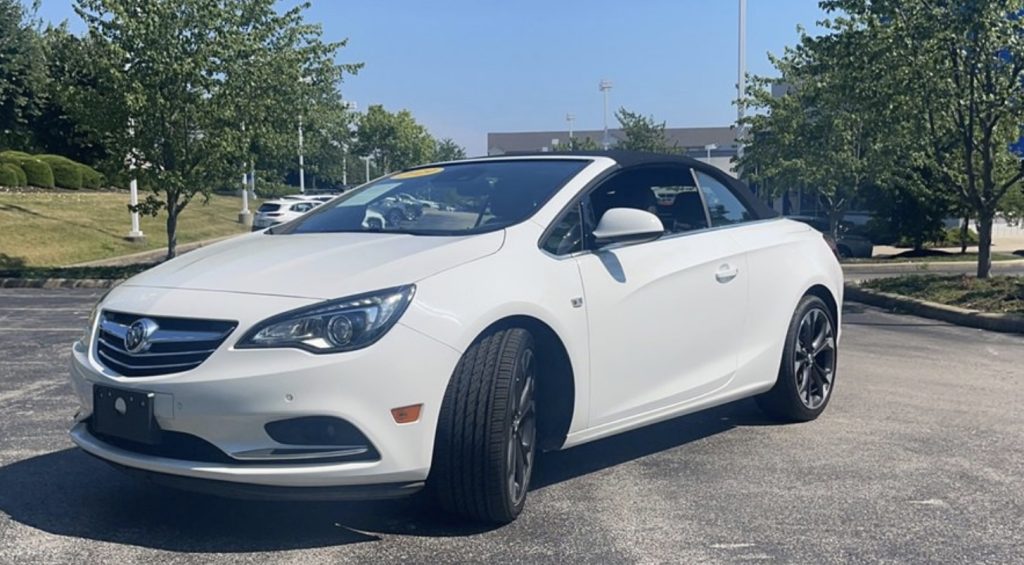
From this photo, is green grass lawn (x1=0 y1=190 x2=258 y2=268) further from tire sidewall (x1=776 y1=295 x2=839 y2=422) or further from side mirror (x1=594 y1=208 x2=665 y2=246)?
side mirror (x1=594 y1=208 x2=665 y2=246)

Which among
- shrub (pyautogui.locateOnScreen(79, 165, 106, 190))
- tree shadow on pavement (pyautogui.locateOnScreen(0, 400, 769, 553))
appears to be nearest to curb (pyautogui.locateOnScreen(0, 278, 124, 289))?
tree shadow on pavement (pyautogui.locateOnScreen(0, 400, 769, 553))

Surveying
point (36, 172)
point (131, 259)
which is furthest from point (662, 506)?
point (36, 172)

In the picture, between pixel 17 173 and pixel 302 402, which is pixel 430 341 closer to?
pixel 302 402

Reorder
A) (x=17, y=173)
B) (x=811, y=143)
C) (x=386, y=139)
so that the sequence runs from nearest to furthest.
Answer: (x=811, y=143), (x=17, y=173), (x=386, y=139)

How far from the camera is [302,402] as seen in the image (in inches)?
134

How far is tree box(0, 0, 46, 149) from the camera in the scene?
94.4 ft

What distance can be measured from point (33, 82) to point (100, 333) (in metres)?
30.2

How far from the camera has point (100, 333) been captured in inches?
156

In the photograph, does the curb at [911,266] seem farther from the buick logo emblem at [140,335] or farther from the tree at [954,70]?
the buick logo emblem at [140,335]

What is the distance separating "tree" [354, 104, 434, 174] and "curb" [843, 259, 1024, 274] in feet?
165

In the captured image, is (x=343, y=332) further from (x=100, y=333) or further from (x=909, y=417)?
(x=909, y=417)

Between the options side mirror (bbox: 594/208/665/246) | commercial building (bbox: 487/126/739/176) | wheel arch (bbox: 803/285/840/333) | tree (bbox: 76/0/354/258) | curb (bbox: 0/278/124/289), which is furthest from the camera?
commercial building (bbox: 487/126/739/176)

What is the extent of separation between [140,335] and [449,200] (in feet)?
5.50

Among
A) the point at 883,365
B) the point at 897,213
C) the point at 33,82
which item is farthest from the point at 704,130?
the point at 883,365
